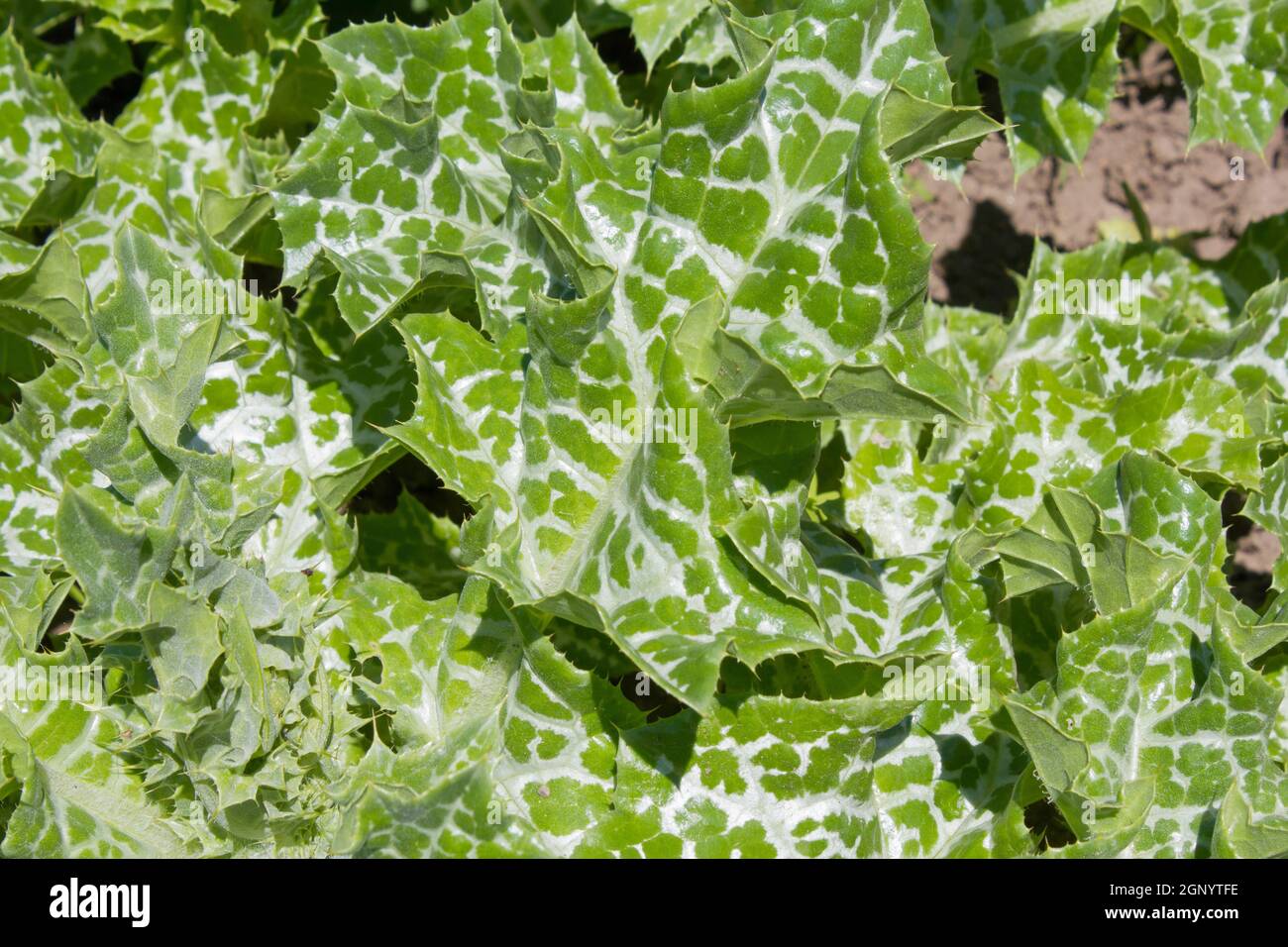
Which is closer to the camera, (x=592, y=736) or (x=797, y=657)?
(x=592, y=736)

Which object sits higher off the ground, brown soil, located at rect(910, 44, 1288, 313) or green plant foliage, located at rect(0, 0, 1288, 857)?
brown soil, located at rect(910, 44, 1288, 313)

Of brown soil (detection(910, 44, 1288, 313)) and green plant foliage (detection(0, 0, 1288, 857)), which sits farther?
brown soil (detection(910, 44, 1288, 313))

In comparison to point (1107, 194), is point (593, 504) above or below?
below

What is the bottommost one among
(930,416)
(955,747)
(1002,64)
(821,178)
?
(955,747)

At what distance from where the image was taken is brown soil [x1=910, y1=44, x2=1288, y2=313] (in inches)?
175

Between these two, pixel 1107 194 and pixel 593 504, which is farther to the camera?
pixel 1107 194

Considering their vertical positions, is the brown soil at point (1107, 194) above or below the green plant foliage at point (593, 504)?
above

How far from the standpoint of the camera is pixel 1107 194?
4559mm

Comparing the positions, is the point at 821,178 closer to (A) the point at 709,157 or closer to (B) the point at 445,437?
(A) the point at 709,157

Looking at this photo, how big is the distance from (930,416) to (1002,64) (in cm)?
161

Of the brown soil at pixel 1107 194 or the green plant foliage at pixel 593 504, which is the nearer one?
the green plant foliage at pixel 593 504

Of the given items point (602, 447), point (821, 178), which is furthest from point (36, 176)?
point (821, 178)

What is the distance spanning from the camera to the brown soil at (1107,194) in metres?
4.46

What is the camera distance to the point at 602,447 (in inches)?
105
